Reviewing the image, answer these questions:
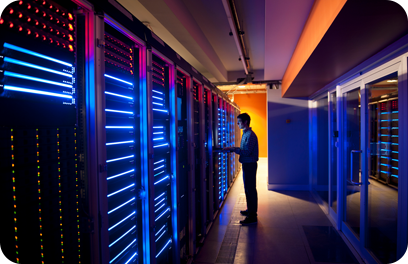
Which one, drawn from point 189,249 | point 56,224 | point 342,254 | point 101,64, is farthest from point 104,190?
point 342,254

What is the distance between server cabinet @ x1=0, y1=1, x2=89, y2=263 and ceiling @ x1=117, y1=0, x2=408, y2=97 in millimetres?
1523

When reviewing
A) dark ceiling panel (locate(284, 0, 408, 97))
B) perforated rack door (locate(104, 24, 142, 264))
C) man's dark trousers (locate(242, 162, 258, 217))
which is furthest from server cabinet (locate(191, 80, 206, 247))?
perforated rack door (locate(104, 24, 142, 264))

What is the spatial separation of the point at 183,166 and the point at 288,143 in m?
4.38

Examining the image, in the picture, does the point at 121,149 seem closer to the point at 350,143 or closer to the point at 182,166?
the point at 182,166

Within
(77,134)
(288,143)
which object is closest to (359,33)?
(77,134)

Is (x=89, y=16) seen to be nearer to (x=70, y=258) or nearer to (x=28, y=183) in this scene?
(x=28, y=183)

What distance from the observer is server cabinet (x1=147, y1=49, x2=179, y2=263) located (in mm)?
1818

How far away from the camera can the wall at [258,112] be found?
11.9 m

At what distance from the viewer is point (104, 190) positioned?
117 cm

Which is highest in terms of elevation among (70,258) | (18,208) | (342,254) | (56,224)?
(18,208)

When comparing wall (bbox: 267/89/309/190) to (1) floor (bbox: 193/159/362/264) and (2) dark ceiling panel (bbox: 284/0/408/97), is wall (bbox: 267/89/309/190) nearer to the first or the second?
(1) floor (bbox: 193/159/362/264)

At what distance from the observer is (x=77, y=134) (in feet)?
3.41

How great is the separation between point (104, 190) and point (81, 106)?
439 mm

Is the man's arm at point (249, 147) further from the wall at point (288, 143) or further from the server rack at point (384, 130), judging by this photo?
the wall at point (288, 143)
